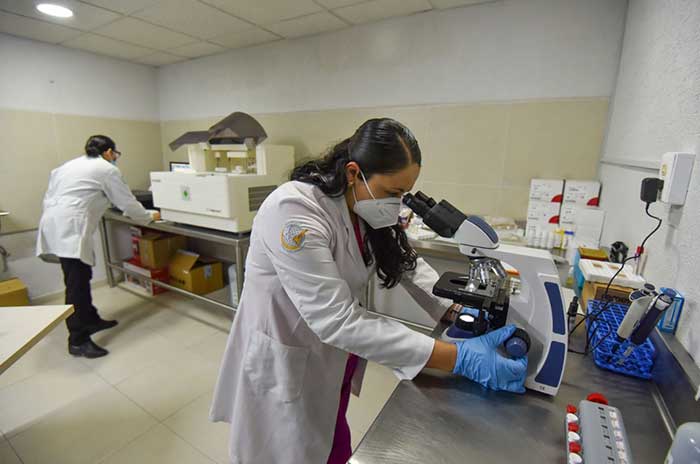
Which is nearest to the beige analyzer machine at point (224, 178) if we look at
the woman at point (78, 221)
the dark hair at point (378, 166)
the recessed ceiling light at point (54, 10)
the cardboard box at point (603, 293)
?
the woman at point (78, 221)

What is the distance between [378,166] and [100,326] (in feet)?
8.78

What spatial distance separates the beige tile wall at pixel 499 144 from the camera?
1.96 metres

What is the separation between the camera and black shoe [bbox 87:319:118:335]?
2477 millimetres

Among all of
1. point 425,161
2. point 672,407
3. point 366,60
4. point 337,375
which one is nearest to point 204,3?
point 366,60

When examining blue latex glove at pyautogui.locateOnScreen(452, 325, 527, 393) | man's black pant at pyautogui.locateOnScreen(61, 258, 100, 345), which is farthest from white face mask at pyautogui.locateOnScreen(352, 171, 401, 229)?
man's black pant at pyautogui.locateOnScreen(61, 258, 100, 345)

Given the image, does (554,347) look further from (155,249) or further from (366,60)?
(155,249)

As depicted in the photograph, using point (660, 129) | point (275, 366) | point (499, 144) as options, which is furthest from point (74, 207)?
point (660, 129)

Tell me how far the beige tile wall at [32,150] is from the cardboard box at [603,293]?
3935 mm

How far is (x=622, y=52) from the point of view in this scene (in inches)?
69.5

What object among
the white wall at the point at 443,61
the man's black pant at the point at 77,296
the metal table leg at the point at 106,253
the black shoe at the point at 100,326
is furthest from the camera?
the metal table leg at the point at 106,253

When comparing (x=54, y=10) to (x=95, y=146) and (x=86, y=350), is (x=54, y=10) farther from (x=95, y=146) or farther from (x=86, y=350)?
(x=86, y=350)

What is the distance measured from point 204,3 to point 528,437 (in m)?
2.63

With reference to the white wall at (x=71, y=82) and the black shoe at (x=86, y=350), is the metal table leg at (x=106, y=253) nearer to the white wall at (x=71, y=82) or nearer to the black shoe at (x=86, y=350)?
the white wall at (x=71, y=82)

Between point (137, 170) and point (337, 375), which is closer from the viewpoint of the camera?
point (337, 375)
